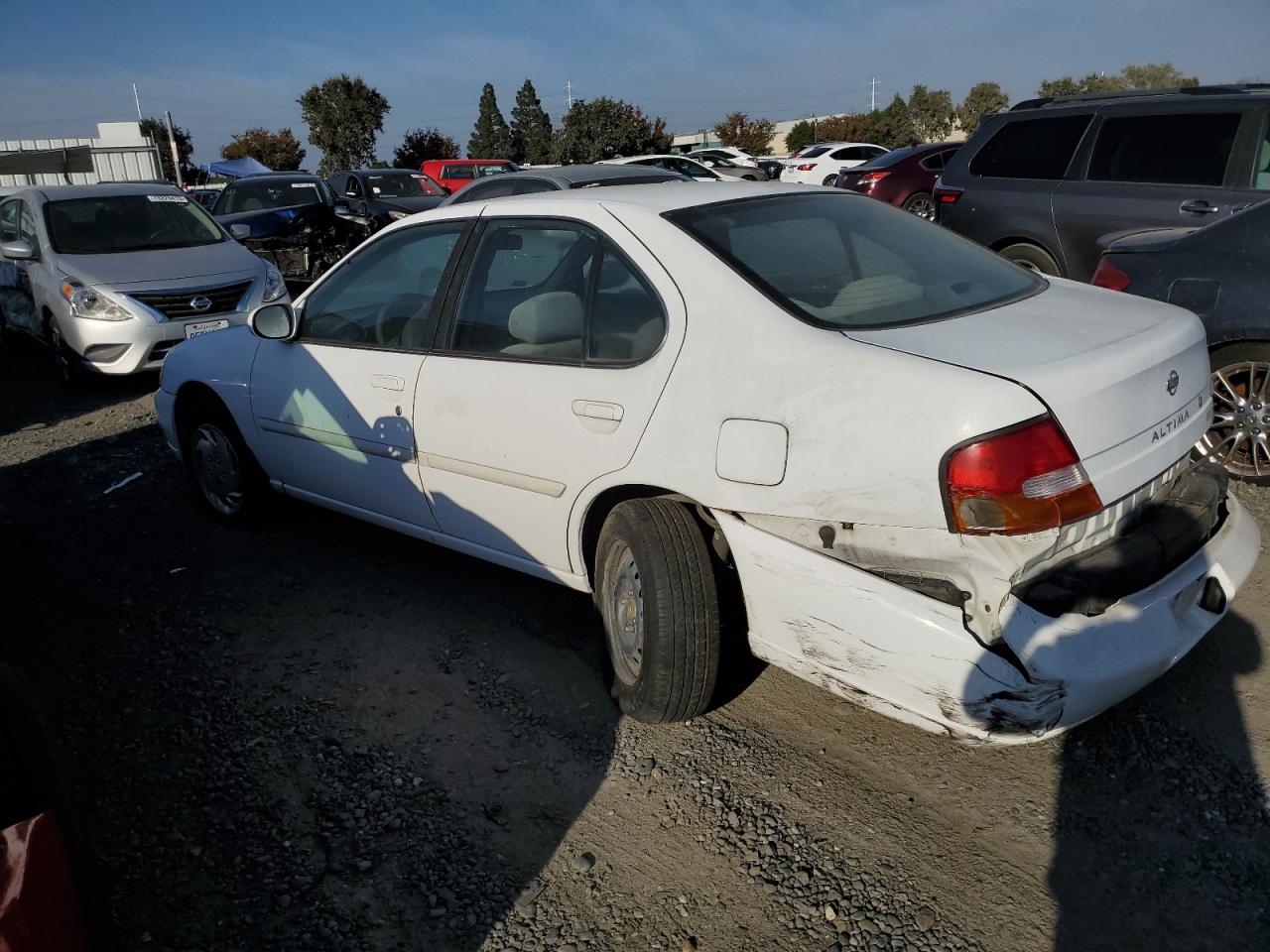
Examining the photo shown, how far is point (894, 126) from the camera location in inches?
1955

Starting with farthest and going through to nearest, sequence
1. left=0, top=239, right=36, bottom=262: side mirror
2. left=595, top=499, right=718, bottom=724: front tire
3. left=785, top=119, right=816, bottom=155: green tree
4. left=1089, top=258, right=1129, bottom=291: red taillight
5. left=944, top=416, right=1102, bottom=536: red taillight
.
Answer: left=785, top=119, right=816, bottom=155: green tree
left=0, top=239, right=36, bottom=262: side mirror
left=1089, top=258, right=1129, bottom=291: red taillight
left=595, top=499, right=718, bottom=724: front tire
left=944, top=416, right=1102, bottom=536: red taillight

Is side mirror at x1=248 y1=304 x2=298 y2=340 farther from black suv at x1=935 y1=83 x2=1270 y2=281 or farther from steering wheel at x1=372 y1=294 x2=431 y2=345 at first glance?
black suv at x1=935 y1=83 x2=1270 y2=281

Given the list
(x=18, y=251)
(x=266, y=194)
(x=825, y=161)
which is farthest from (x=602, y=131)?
(x=18, y=251)

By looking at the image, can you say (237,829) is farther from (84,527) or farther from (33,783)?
(84,527)

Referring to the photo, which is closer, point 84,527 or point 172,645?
point 172,645

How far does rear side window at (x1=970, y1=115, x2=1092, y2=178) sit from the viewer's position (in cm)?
739

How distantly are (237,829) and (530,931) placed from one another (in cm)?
97

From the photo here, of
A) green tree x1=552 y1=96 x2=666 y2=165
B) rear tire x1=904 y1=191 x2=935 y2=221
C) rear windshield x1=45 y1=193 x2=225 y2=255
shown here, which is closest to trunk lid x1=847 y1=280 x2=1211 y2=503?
rear windshield x1=45 y1=193 x2=225 y2=255

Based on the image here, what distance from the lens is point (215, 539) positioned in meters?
5.05

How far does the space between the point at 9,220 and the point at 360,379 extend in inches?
307

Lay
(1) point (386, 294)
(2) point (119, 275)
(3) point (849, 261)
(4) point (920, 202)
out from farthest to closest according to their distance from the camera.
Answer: (4) point (920, 202)
(2) point (119, 275)
(1) point (386, 294)
(3) point (849, 261)

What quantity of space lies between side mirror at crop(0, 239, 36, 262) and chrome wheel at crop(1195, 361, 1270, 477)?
29.1 feet

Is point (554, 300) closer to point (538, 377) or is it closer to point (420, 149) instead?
point (538, 377)

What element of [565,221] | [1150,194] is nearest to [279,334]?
[565,221]
